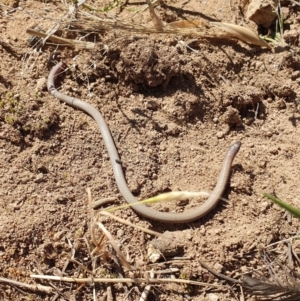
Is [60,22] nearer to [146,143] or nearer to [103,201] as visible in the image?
[146,143]

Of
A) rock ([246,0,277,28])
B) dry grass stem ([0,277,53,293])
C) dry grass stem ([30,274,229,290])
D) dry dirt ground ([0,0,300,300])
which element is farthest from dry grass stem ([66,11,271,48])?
dry grass stem ([0,277,53,293])

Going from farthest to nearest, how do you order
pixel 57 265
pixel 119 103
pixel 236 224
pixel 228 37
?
pixel 228 37, pixel 119 103, pixel 236 224, pixel 57 265

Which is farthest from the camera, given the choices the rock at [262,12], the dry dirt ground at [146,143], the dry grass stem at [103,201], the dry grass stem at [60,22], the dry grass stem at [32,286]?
the rock at [262,12]

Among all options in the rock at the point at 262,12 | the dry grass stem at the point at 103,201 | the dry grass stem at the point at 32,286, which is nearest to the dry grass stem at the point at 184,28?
the rock at the point at 262,12

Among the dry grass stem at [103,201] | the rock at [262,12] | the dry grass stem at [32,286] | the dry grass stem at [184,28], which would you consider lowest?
the dry grass stem at [32,286]

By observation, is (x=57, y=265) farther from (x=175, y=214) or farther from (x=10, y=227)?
(x=175, y=214)

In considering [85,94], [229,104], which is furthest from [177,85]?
[85,94]

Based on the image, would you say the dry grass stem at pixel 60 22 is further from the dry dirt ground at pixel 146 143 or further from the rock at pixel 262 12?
the rock at pixel 262 12

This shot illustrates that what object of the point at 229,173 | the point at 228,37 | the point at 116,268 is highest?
the point at 228,37
